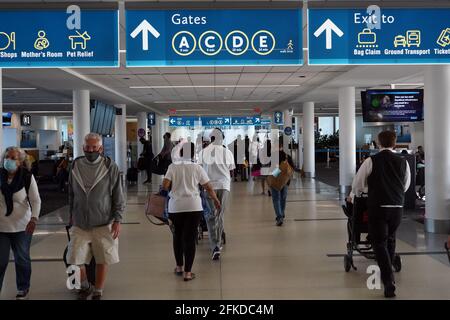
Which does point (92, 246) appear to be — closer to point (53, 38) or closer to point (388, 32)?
point (53, 38)

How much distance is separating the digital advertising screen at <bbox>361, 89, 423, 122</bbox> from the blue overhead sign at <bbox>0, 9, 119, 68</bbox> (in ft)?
30.8

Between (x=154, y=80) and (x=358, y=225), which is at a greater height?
(x=154, y=80)

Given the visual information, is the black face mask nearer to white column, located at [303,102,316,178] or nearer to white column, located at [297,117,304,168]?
white column, located at [303,102,316,178]

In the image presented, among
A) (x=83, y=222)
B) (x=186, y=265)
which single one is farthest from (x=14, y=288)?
(x=186, y=265)

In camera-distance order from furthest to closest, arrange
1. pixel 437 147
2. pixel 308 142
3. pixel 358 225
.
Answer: pixel 308 142
pixel 437 147
pixel 358 225

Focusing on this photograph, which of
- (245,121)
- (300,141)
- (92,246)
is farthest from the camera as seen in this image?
(245,121)

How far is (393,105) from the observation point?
558 inches

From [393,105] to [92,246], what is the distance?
10747 mm

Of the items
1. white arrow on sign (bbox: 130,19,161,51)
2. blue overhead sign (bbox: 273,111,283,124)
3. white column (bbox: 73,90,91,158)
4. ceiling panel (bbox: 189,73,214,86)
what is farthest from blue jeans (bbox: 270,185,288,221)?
blue overhead sign (bbox: 273,111,283,124)

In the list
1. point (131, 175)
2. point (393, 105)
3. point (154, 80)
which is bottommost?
point (131, 175)

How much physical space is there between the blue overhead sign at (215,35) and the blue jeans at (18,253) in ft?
8.05

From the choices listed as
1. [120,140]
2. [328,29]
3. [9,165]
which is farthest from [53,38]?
[120,140]

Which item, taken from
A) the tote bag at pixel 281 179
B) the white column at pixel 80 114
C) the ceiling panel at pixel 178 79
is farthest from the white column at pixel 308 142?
the tote bag at pixel 281 179

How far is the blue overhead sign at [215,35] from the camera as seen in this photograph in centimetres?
637
